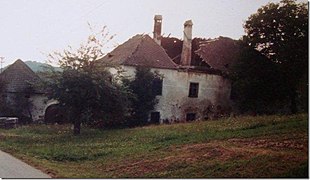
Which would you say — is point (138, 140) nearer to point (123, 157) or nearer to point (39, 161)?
point (123, 157)

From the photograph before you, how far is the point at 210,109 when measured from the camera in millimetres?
9773

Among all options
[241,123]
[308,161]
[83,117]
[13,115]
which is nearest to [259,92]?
[241,123]

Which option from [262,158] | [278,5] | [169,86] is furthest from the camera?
[169,86]

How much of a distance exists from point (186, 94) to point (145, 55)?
244 centimetres

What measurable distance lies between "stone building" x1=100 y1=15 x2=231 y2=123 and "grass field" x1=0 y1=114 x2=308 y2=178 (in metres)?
1.42

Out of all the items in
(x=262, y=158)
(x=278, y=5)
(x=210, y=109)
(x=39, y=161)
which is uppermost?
(x=278, y=5)

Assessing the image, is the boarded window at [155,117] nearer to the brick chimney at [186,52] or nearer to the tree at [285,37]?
the brick chimney at [186,52]

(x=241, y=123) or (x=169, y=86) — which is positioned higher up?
(x=169, y=86)

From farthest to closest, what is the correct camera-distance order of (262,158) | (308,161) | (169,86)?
(169,86)
(262,158)
(308,161)

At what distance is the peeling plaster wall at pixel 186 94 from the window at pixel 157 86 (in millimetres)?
210

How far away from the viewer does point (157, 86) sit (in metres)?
13.7

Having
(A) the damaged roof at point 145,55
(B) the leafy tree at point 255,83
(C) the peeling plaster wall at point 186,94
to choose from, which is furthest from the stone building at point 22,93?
(B) the leafy tree at point 255,83

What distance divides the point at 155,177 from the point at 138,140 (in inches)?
112

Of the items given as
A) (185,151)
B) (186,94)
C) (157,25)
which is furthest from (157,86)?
(185,151)
